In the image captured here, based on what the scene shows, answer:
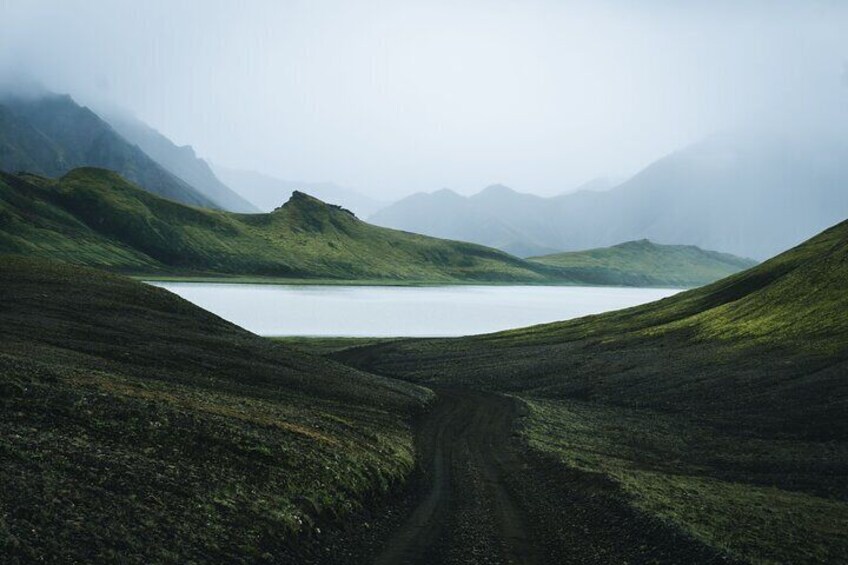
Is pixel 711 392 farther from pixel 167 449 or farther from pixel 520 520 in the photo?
A: pixel 167 449

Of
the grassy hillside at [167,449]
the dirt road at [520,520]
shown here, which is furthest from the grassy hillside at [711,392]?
the grassy hillside at [167,449]

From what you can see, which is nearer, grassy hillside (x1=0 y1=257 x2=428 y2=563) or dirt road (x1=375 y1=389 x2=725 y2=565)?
grassy hillside (x1=0 y1=257 x2=428 y2=563)

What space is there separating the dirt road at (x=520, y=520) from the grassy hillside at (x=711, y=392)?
1521mm

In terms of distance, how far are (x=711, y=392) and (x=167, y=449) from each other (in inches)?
2207

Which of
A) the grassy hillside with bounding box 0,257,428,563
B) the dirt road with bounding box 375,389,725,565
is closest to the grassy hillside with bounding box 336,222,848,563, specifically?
the dirt road with bounding box 375,389,725,565

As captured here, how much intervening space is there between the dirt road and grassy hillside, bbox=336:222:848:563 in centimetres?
152

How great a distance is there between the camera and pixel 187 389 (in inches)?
1671

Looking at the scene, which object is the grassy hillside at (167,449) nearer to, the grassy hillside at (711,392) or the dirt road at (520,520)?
the dirt road at (520,520)

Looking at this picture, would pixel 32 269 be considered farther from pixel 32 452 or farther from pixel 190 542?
pixel 190 542

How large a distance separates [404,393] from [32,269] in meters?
56.0

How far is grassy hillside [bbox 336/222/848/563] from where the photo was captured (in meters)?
30.7

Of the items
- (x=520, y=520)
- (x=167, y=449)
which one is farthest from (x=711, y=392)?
(x=167, y=449)

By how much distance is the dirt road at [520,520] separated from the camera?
24969 mm

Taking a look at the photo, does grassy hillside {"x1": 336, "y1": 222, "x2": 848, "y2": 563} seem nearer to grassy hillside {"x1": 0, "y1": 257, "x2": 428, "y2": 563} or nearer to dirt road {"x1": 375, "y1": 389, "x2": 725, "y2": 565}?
dirt road {"x1": 375, "y1": 389, "x2": 725, "y2": 565}
